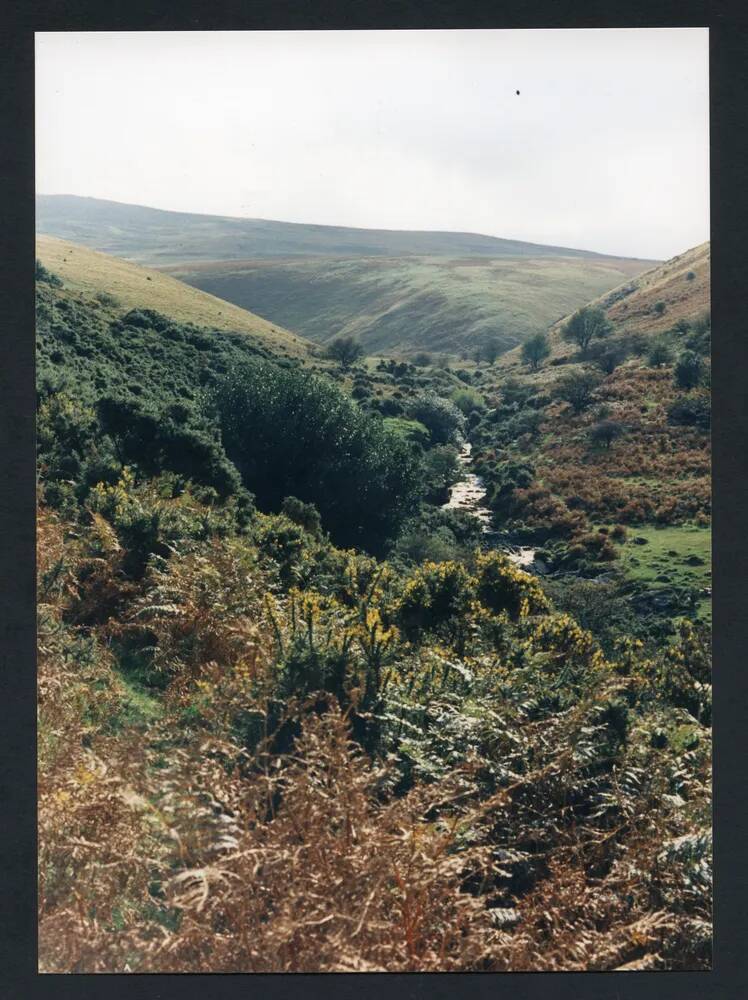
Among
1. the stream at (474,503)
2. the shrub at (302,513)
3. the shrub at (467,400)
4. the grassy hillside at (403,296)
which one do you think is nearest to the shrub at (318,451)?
the shrub at (302,513)

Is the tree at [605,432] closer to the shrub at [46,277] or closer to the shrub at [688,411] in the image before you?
the shrub at [688,411]

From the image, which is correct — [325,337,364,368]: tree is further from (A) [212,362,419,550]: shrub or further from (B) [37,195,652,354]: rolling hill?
(A) [212,362,419,550]: shrub

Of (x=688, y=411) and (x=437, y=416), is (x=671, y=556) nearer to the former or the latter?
(x=688, y=411)

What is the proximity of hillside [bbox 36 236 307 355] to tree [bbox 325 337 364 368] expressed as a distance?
0.31 metres

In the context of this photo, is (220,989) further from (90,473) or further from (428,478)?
(428,478)

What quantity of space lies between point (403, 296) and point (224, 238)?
6.90 feet

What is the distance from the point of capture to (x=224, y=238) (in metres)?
9.56

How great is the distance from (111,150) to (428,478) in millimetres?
4188

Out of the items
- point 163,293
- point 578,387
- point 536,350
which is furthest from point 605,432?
point 163,293

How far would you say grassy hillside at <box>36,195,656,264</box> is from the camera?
28.3 ft

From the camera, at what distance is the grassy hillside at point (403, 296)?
1000cm

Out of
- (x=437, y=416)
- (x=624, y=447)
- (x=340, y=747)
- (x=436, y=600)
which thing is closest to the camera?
(x=340, y=747)

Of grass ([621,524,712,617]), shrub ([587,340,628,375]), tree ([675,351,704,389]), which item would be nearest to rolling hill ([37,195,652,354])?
shrub ([587,340,628,375])

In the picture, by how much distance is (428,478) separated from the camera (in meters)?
9.99
